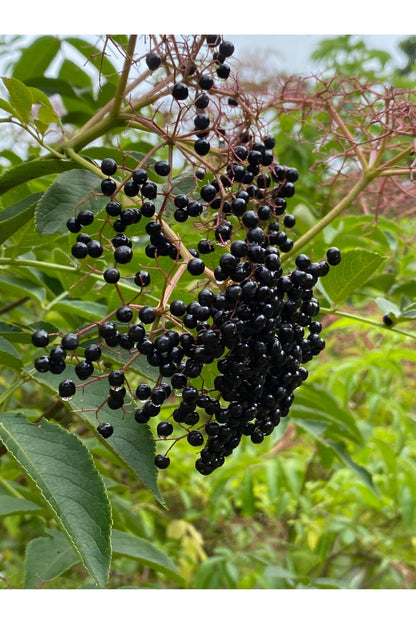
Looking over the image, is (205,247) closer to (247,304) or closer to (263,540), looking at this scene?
(247,304)

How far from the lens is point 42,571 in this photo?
3.53ft

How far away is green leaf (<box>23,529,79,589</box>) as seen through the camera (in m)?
1.07

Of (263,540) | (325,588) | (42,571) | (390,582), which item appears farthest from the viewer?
(390,582)

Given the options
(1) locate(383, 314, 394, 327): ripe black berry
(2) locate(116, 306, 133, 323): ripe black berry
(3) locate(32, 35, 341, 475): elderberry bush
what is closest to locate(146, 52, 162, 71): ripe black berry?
(3) locate(32, 35, 341, 475): elderberry bush

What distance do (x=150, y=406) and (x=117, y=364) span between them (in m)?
0.11

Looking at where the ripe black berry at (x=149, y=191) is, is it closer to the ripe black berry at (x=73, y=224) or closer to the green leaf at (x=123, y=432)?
the ripe black berry at (x=73, y=224)

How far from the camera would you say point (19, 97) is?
87cm

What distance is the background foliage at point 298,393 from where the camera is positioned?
0.88 m

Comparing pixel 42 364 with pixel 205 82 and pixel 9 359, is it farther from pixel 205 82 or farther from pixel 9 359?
pixel 205 82

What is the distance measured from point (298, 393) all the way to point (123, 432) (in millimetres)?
681

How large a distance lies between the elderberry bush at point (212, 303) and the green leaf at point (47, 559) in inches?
→ 17.8

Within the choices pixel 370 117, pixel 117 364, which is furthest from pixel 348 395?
pixel 117 364

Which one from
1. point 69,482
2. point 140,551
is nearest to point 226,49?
point 69,482

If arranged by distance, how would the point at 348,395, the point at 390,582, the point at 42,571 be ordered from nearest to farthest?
the point at 42,571, the point at 348,395, the point at 390,582
